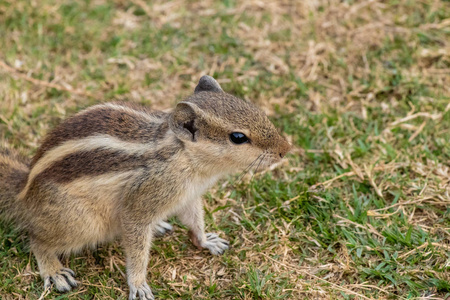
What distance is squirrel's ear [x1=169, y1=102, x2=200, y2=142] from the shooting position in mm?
3902

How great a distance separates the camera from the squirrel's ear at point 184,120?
3.90m

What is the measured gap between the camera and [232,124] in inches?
156

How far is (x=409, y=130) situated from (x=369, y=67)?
1.12 metres

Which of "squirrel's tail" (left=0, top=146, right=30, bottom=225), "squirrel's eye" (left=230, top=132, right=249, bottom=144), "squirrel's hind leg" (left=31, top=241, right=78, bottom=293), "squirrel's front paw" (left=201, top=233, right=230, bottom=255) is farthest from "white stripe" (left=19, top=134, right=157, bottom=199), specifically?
"squirrel's front paw" (left=201, top=233, right=230, bottom=255)

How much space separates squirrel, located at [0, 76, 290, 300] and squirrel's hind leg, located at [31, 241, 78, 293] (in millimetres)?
11

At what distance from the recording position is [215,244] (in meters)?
4.56

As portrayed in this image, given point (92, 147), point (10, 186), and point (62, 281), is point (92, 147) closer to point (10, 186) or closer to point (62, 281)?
point (10, 186)

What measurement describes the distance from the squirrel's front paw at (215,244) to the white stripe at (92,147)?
40.3 inches

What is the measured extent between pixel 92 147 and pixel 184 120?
748 millimetres

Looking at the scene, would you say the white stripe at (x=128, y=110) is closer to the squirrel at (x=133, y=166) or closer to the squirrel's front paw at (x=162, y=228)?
the squirrel at (x=133, y=166)

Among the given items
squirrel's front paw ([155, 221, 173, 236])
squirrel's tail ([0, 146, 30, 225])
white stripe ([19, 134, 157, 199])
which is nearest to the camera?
white stripe ([19, 134, 157, 199])

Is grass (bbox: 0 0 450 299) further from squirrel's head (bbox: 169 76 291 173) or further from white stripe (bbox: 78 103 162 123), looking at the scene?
white stripe (bbox: 78 103 162 123)

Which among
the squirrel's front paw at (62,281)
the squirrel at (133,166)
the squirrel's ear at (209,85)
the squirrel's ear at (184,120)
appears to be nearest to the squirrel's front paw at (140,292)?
the squirrel at (133,166)

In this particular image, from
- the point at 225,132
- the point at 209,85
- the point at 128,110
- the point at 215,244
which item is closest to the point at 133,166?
the point at 128,110
